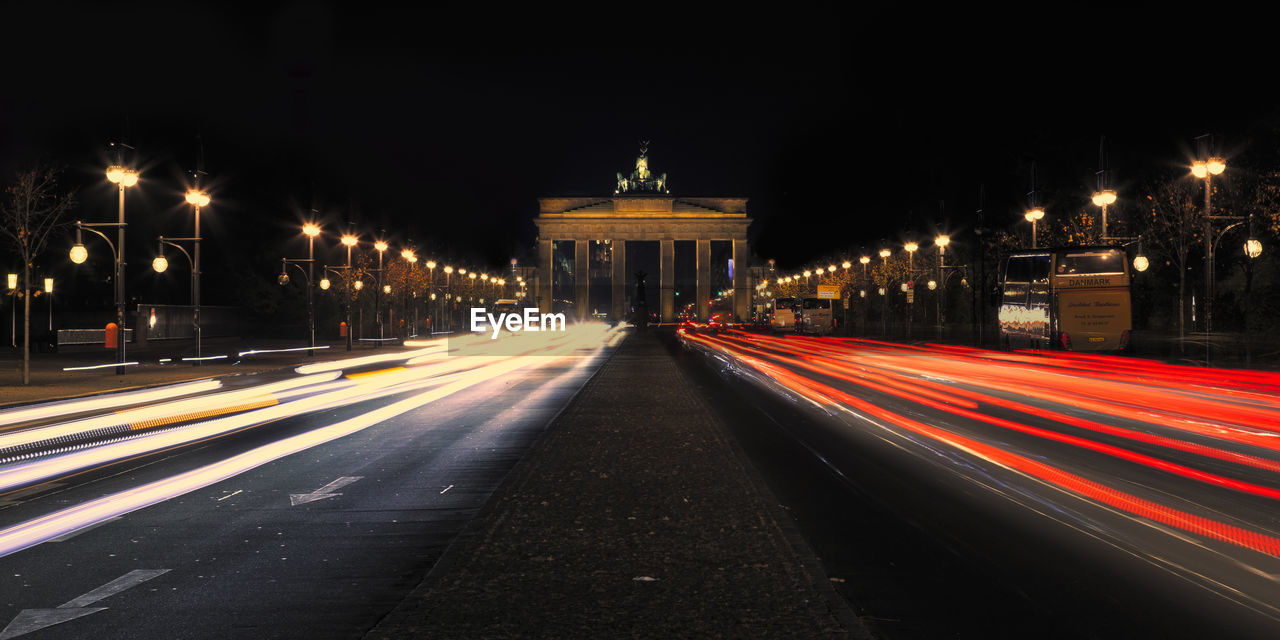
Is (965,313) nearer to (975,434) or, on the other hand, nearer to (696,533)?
(975,434)

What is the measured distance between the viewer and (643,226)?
136 m

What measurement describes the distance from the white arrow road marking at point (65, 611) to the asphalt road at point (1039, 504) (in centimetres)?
454

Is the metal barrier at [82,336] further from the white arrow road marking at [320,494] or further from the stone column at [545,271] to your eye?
the stone column at [545,271]

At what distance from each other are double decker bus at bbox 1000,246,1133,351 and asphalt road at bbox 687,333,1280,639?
12.8 m

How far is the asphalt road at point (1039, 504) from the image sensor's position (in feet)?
17.1

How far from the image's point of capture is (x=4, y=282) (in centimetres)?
4550

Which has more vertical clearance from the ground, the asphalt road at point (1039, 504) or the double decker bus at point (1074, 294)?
the double decker bus at point (1074, 294)

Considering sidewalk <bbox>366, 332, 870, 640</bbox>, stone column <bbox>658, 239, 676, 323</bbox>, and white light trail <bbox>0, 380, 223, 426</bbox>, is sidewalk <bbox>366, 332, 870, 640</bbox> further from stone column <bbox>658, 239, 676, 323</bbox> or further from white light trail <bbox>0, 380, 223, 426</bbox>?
stone column <bbox>658, 239, 676, 323</bbox>

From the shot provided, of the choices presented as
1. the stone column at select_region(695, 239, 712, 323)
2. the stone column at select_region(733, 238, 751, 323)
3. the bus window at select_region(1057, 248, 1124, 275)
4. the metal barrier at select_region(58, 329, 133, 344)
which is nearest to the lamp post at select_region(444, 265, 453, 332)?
the metal barrier at select_region(58, 329, 133, 344)

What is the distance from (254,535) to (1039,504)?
6.82 meters

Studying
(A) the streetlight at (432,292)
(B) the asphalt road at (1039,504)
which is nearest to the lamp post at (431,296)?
(A) the streetlight at (432,292)

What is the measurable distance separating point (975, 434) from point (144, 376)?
73.1 ft

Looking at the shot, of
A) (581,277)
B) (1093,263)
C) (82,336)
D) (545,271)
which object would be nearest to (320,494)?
(1093,263)

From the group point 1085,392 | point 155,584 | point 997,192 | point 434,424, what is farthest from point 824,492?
point 997,192
